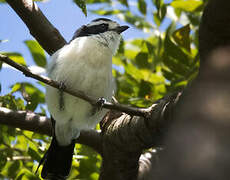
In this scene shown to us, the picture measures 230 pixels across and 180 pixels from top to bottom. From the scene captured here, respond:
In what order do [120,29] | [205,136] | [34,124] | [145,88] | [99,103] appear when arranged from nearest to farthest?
[205,136]
[99,103]
[34,124]
[145,88]
[120,29]

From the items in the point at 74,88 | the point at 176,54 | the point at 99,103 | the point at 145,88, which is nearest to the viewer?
the point at 99,103

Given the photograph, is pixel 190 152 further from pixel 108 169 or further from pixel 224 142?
pixel 108 169

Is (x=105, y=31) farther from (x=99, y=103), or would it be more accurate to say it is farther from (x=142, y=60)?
(x=99, y=103)

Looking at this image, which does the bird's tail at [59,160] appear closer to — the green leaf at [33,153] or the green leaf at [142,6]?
the green leaf at [33,153]

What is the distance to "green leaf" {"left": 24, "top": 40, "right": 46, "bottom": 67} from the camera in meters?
3.56

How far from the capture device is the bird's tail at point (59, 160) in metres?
3.28

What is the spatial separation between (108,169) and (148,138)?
0.55m

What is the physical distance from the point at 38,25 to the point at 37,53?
19.7 inches

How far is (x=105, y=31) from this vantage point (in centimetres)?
367

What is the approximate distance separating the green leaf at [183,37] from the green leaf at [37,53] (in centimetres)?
142

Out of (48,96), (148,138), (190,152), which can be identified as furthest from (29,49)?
(190,152)

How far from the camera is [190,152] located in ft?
1.52

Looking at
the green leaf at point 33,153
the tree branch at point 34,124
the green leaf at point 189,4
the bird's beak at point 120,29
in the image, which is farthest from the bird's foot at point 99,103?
the green leaf at point 189,4

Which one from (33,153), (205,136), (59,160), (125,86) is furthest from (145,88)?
(205,136)
